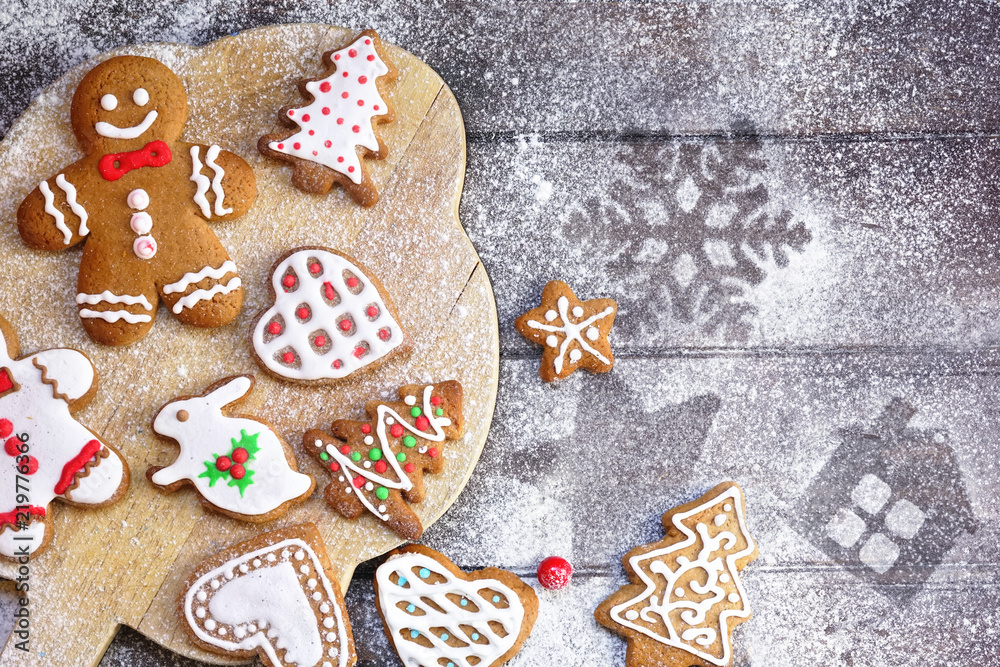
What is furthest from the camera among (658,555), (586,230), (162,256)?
(586,230)

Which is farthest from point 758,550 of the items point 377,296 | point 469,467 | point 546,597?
point 377,296

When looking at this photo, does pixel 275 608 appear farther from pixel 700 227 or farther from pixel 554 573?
pixel 700 227

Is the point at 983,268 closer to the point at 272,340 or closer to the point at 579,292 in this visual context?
the point at 579,292

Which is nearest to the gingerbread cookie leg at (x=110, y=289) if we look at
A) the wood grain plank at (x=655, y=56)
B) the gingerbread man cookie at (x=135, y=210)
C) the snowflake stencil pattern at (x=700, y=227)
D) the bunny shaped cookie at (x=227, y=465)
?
the gingerbread man cookie at (x=135, y=210)

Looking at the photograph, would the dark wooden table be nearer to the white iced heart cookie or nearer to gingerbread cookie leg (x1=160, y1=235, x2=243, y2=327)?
the white iced heart cookie

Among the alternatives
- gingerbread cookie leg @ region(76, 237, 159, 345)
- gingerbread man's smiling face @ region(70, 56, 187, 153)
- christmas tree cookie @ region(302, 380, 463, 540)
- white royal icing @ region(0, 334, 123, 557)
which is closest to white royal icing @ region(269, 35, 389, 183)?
gingerbread man's smiling face @ region(70, 56, 187, 153)
